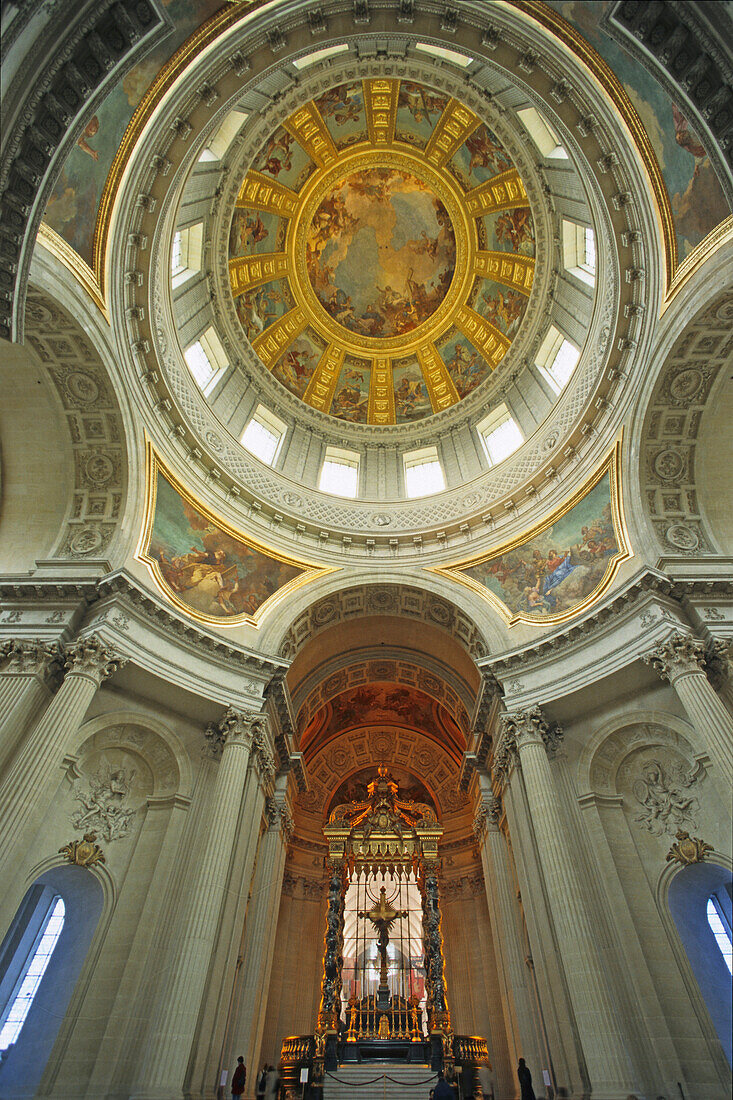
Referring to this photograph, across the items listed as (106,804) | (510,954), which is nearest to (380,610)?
(106,804)

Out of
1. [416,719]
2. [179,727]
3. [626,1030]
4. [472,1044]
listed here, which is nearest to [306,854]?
[416,719]

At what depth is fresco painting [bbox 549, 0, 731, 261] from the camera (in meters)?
11.4

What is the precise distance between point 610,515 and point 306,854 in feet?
50.7

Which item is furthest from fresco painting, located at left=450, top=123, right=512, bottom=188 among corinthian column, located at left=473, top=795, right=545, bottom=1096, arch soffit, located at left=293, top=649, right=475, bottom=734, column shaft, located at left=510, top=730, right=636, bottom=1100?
corinthian column, located at left=473, top=795, right=545, bottom=1096

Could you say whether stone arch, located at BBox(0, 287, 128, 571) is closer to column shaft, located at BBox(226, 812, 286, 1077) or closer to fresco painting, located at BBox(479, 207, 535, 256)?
column shaft, located at BBox(226, 812, 286, 1077)

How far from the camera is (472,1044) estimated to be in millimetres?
14891

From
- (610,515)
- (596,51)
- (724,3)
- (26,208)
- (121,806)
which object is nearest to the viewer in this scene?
(724,3)

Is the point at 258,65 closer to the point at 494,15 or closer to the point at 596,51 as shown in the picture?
the point at 494,15

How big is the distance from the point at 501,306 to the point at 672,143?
1116 centimetres

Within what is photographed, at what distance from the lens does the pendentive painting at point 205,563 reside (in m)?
15.1

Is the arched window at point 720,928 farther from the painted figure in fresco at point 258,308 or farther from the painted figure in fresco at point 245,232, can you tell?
the painted figure in fresco at point 245,232

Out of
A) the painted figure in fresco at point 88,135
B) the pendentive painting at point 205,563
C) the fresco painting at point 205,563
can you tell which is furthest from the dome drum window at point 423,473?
the painted figure in fresco at point 88,135

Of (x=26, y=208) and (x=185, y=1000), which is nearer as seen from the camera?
(x=26, y=208)

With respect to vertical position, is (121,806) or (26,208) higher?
(26,208)
